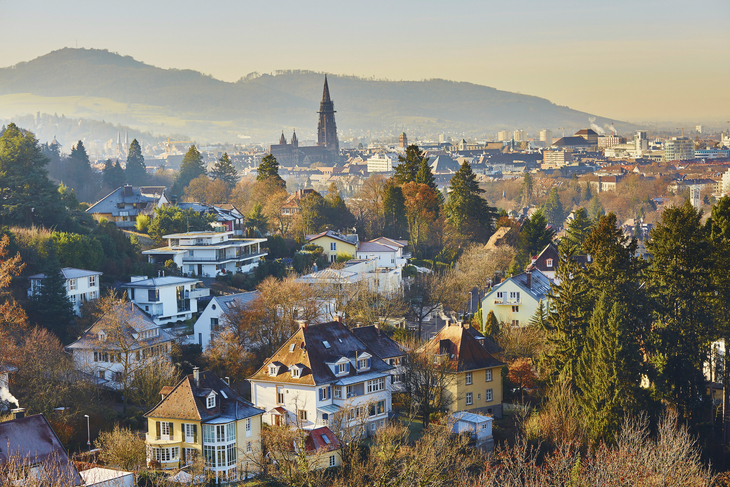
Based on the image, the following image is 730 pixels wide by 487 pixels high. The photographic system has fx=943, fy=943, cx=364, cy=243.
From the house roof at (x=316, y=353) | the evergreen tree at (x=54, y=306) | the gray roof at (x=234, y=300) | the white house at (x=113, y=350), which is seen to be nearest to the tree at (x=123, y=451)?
the house roof at (x=316, y=353)

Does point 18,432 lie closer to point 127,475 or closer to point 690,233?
point 127,475

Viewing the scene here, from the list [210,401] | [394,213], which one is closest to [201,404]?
[210,401]

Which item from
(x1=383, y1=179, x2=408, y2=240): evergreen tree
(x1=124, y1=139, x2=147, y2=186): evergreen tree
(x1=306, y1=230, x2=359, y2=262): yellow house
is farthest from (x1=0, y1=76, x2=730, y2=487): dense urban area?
(x1=124, y1=139, x2=147, y2=186): evergreen tree

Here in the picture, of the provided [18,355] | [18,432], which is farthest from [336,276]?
[18,432]

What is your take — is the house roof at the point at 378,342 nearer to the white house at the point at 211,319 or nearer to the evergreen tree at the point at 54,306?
the white house at the point at 211,319

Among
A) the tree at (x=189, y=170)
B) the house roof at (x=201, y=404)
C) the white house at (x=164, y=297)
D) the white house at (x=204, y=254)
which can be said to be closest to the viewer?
the house roof at (x=201, y=404)

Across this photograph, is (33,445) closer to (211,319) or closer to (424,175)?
(211,319)
